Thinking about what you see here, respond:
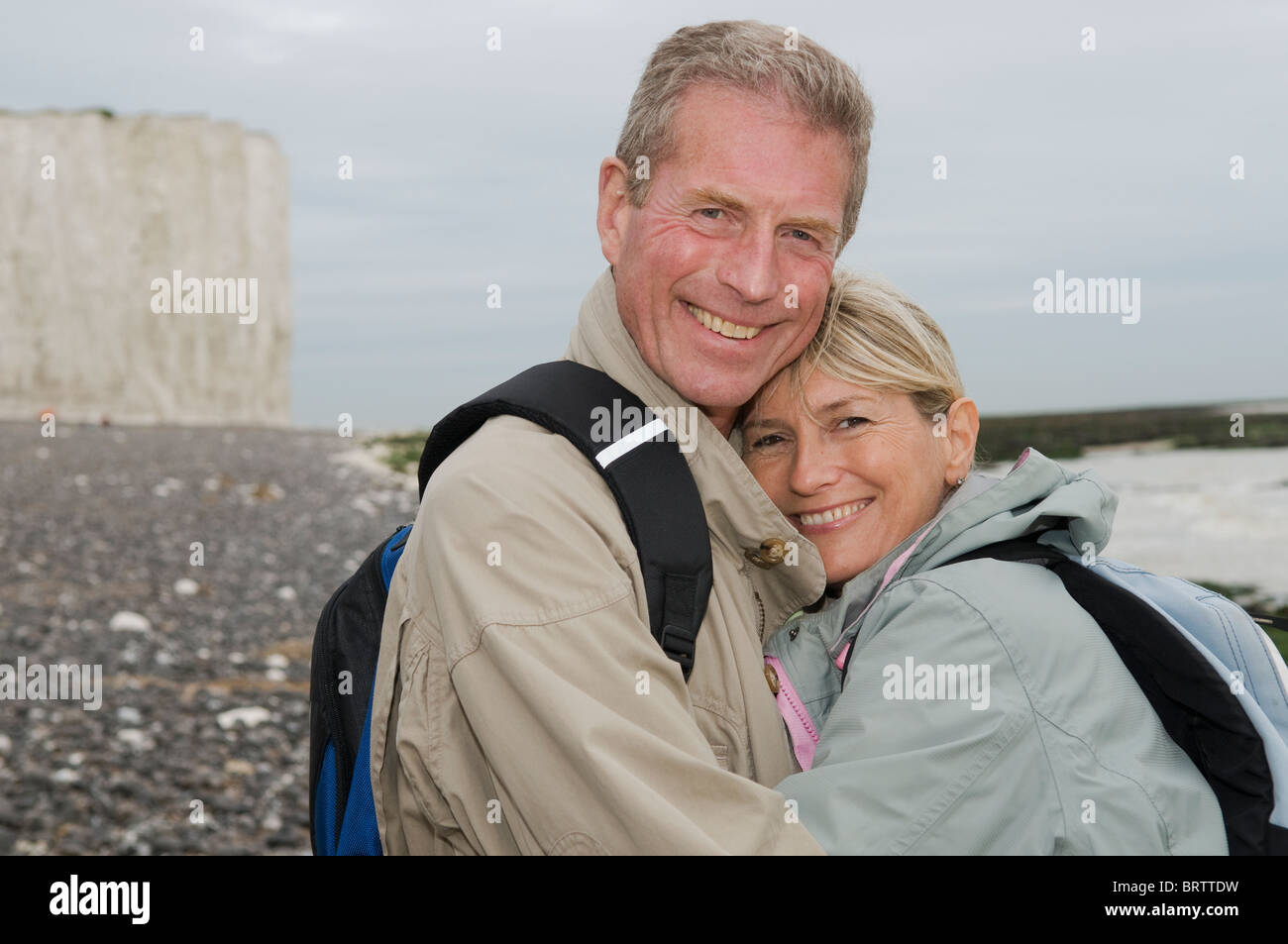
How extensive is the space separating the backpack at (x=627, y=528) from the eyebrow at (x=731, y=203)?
0.54 meters

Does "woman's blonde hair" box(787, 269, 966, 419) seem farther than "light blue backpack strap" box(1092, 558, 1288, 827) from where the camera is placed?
Yes

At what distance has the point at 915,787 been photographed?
87.4 inches

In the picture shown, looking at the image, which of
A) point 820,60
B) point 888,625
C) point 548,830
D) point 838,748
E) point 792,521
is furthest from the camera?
point 792,521

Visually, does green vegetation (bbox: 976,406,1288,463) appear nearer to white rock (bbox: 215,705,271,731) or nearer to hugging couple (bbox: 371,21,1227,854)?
white rock (bbox: 215,705,271,731)

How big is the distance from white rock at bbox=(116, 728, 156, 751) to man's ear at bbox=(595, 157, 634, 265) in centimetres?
635

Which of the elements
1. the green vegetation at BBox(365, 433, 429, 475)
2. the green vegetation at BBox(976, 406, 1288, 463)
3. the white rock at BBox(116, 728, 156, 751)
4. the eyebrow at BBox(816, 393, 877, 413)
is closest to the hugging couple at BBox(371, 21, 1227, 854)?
the eyebrow at BBox(816, 393, 877, 413)

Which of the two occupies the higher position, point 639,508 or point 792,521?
point 639,508

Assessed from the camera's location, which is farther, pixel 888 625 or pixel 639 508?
pixel 888 625

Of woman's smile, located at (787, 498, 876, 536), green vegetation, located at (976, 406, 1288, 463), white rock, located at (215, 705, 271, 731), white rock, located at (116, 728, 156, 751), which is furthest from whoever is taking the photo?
green vegetation, located at (976, 406, 1288, 463)

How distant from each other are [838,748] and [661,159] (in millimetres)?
1537

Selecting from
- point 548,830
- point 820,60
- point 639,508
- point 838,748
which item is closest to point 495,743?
point 548,830

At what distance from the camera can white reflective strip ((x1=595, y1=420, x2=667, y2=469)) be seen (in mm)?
2398

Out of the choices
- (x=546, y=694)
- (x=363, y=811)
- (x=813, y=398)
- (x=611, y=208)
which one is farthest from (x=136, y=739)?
(x=546, y=694)

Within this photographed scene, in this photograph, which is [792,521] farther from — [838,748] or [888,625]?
[838,748]
